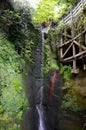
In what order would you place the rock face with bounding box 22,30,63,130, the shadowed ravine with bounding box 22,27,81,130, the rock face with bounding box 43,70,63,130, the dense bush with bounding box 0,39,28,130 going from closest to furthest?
the dense bush with bounding box 0,39,28,130 < the rock face with bounding box 22,30,63,130 < the shadowed ravine with bounding box 22,27,81,130 < the rock face with bounding box 43,70,63,130

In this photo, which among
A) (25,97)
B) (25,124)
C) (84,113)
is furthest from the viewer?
(84,113)

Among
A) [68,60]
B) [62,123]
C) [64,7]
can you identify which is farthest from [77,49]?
[62,123]

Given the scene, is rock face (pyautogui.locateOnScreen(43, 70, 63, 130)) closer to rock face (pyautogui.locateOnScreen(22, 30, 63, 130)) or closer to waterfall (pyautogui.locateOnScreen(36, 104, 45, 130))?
rock face (pyautogui.locateOnScreen(22, 30, 63, 130))

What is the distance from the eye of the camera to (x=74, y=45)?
1324 centimetres

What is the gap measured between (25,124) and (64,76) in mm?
4621

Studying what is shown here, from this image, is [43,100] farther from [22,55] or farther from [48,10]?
[48,10]

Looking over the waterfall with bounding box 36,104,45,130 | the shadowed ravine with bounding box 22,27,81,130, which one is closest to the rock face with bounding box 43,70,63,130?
the shadowed ravine with bounding box 22,27,81,130

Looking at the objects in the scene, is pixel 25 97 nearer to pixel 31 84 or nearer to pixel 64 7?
pixel 31 84

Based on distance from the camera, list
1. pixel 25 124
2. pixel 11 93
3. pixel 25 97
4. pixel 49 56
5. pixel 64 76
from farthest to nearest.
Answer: pixel 49 56 < pixel 64 76 < pixel 25 97 < pixel 25 124 < pixel 11 93

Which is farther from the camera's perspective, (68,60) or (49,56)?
(49,56)

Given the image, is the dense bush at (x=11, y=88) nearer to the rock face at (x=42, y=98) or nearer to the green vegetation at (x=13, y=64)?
the green vegetation at (x=13, y=64)

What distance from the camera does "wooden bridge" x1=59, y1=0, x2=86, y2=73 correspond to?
1236 centimetres

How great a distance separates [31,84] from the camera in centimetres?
1196

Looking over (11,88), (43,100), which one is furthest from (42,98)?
(11,88)
